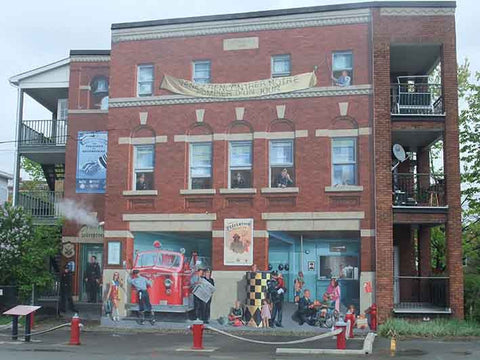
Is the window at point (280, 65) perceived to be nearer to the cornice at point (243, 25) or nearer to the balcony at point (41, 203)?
the cornice at point (243, 25)

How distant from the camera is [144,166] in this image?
2280cm

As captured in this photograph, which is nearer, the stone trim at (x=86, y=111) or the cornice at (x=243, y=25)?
the cornice at (x=243, y=25)

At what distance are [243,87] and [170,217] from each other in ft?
16.8

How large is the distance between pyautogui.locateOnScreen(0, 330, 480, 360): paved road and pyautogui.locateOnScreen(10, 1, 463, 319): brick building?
8.89 feet

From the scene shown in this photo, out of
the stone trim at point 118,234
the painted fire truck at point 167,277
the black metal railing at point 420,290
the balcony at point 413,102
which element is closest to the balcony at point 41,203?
the stone trim at point 118,234

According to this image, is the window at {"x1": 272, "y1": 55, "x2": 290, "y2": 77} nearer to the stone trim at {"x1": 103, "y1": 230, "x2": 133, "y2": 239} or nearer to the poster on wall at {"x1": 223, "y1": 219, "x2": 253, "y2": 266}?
the poster on wall at {"x1": 223, "y1": 219, "x2": 253, "y2": 266}

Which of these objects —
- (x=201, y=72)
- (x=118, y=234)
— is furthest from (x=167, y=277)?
(x=201, y=72)

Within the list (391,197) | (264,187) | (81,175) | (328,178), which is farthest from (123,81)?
(391,197)

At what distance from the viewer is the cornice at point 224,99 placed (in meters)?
21.0

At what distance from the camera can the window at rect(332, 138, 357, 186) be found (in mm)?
20938

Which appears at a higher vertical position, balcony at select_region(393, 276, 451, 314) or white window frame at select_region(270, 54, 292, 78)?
white window frame at select_region(270, 54, 292, 78)

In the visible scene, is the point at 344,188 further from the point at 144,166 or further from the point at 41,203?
the point at 41,203

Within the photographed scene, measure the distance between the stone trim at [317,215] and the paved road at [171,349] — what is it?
3900 mm

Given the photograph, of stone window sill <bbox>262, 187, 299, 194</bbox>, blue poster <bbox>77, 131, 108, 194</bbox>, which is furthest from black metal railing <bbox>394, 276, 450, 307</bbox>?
blue poster <bbox>77, 131, 108, 194</bbox>
